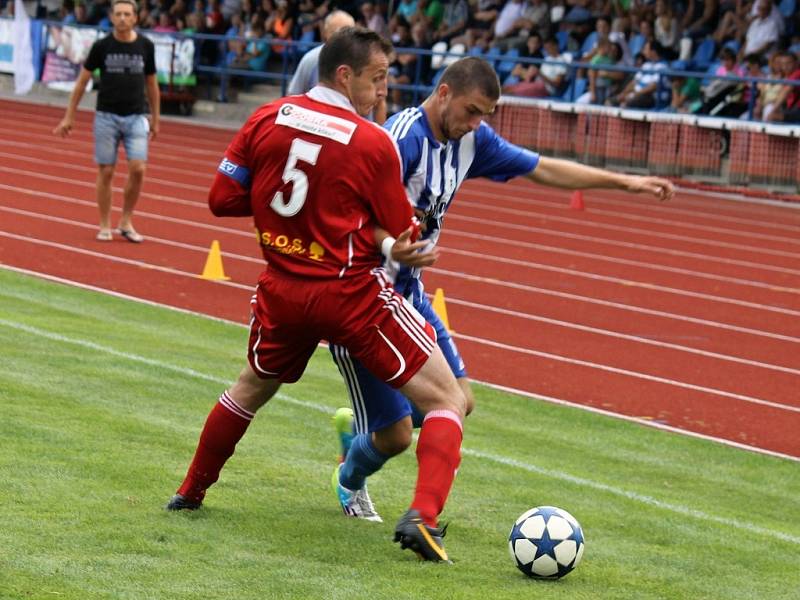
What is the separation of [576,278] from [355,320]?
31.0 feet

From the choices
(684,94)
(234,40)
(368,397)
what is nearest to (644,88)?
(684,94)

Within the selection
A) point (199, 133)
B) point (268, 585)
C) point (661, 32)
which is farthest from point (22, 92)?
point (268, 585)

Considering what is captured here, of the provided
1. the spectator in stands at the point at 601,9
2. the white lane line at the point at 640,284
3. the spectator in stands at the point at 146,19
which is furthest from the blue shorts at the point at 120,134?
the spectator in stands at the point at 146,19

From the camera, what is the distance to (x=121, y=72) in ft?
45.1

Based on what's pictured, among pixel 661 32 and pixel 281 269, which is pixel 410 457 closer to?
pixel 281 269

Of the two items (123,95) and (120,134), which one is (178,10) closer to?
(120,134)

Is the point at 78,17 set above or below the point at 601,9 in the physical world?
below

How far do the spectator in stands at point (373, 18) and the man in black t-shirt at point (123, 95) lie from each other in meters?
16.3

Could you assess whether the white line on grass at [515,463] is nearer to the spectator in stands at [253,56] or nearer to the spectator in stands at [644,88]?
the spectator in stands at [644,88]

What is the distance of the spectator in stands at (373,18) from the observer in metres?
30.1

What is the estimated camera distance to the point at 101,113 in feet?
45.5

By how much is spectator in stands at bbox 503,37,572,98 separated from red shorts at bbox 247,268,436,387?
66.4 feet

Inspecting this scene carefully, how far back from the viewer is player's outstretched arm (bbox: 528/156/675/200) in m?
6.19

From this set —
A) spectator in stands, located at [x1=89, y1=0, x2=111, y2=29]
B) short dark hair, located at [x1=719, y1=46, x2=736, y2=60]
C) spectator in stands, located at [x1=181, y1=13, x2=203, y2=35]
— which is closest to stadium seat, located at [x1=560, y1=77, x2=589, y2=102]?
short dark hair, located at [x1=719, y1=46, x2=736, y2=60]
